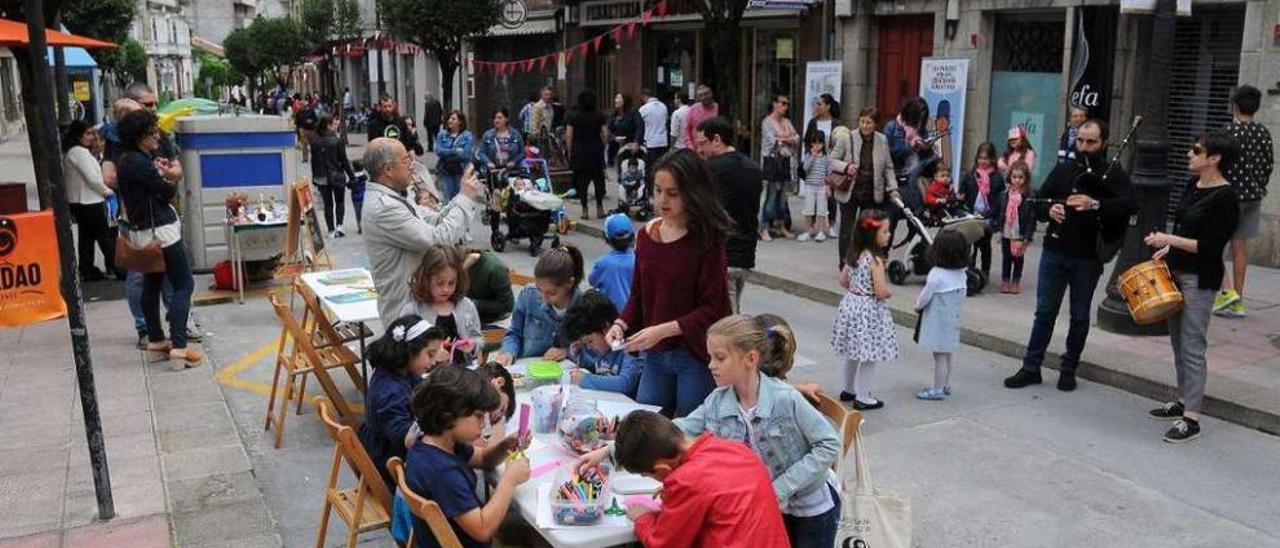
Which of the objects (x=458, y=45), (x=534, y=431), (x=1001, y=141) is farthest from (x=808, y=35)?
Answer: (x=534, y=431)

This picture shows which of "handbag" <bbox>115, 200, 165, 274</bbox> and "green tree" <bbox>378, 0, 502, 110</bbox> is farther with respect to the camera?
"green tree" <bbox>378, 0, 502, 110</bbox>

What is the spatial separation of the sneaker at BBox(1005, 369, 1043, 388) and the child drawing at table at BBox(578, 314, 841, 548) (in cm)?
388

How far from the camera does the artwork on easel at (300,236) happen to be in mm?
9773

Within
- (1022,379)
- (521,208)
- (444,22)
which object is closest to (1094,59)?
(1022,379)

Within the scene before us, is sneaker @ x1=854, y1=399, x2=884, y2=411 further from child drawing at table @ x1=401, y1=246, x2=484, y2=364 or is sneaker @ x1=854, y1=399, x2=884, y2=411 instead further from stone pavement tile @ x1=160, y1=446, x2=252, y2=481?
stone pavement tile @ x1=160, y1=446, x2=252, y2=481

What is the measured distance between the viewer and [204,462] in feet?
19.5

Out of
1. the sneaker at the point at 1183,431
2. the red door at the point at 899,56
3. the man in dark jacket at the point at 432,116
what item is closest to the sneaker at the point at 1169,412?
the sneaker at the point at 1183,431

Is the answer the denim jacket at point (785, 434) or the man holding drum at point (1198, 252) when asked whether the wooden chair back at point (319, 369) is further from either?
the man holding drum at point (1198, 252)

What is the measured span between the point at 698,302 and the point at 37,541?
3.20 meters

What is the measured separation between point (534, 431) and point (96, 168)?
7572mm

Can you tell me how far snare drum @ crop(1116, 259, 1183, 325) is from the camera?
20.1ft

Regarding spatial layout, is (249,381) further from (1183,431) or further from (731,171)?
(1183,431)

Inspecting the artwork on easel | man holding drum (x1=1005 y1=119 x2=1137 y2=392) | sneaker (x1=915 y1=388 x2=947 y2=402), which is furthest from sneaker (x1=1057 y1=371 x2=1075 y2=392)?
the artwork on easel

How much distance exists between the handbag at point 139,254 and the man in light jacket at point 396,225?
2630mm
